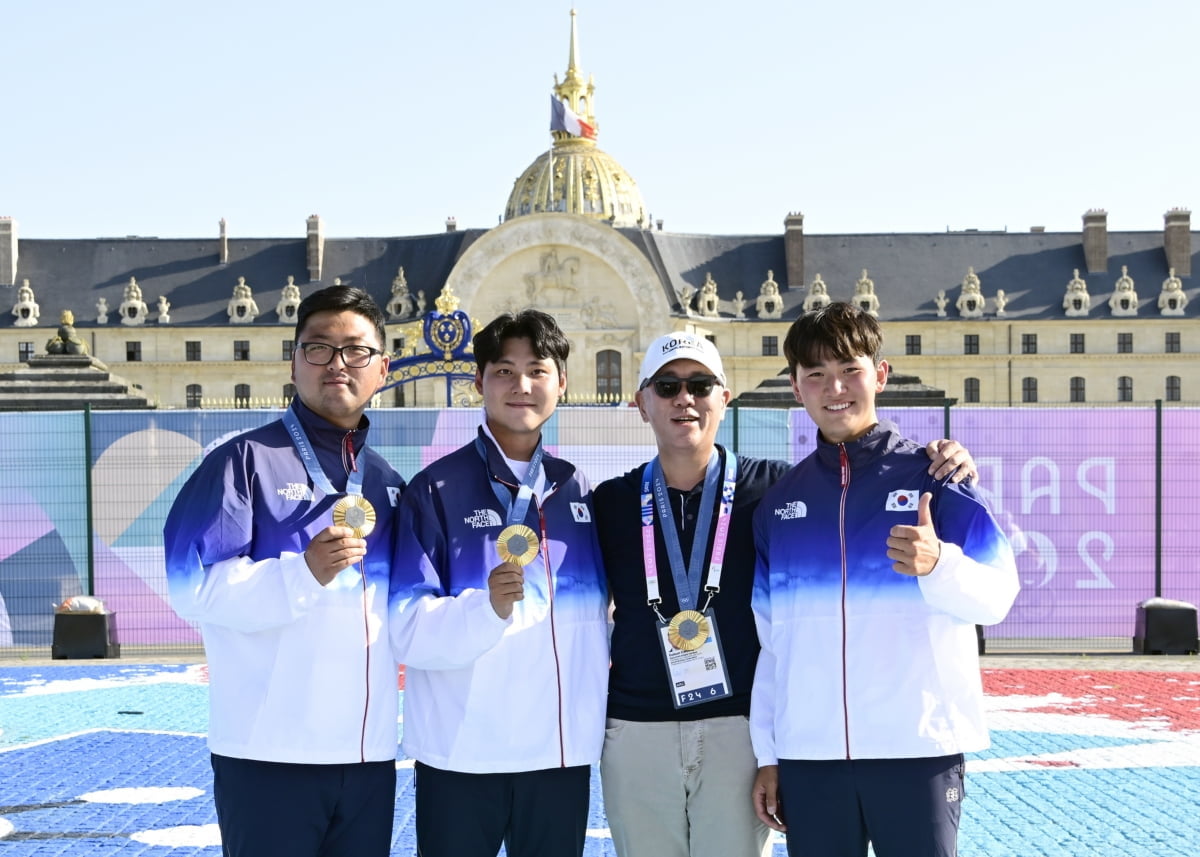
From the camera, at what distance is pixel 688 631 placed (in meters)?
3.80

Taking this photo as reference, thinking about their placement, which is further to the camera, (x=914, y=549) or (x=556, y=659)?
(x=556, y=659)

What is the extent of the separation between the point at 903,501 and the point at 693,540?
0.65 meters

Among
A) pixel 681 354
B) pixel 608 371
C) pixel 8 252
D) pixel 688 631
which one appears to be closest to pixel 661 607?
pixel 688 631

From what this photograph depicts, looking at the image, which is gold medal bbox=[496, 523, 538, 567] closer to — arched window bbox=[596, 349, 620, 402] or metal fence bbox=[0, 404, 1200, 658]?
metal fence bbox=[0, 404, 1200, 658]

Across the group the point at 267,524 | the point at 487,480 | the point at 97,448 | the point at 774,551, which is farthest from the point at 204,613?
the point at 97,448

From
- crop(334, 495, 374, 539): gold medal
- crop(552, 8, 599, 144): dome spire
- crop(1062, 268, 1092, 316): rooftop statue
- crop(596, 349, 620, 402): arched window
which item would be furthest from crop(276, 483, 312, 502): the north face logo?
crop(552, 8, 599, 144): dome spire

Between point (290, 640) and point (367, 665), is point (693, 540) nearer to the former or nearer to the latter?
point (367, 665)

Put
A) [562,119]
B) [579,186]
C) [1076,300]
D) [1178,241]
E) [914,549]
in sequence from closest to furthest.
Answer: [914,549] < [562,119] < [1076,300] < [1178,241] < [579,186]

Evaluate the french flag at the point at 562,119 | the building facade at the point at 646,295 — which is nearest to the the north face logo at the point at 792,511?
the building facade at the point at 646,295

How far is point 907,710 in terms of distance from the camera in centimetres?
355

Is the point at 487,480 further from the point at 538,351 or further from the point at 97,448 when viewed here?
the point at 97,448

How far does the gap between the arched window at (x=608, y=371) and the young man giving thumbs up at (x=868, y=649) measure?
2202 inches

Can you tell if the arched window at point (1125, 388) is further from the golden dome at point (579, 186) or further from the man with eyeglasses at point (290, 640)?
the man with eyeglasses at point (290, 640)

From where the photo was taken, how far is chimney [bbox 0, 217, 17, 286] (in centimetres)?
6456
